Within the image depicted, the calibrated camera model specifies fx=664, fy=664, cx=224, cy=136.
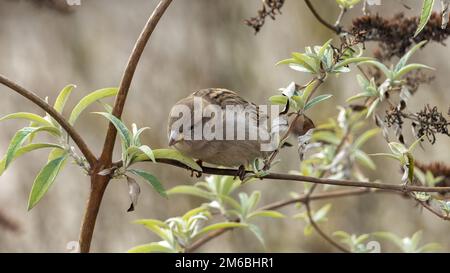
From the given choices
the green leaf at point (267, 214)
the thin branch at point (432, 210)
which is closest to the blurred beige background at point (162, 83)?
the green leaf at point (267, 214)

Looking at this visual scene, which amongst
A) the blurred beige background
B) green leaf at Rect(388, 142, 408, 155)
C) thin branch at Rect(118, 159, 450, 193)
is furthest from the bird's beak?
the blurred beige background

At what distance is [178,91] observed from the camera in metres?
3.55

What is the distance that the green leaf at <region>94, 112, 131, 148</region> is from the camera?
3.56ft

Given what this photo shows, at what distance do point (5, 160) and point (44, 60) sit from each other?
2496 millimetres

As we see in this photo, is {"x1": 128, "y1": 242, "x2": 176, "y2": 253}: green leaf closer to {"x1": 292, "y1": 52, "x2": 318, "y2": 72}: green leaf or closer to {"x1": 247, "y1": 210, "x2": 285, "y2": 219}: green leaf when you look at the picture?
{"x1": 247, "y1": 210, "x2": 285, "y2": 219}: green leaf

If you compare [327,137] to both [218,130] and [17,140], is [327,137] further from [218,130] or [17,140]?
[17,140]

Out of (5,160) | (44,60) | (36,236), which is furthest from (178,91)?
(5,160)

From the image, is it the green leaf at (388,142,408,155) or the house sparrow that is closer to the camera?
the green leaf at (388,142,408,155)

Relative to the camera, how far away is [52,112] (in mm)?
1044

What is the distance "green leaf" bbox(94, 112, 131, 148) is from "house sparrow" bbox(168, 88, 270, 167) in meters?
0.32

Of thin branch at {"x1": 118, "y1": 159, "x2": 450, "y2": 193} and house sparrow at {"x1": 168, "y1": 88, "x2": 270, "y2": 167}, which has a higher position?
house sparrow at {"x1": 168, "y1": 88, "x2": 270, "y2": 167}

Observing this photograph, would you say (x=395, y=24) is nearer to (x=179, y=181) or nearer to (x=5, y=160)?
(x=5, y=160)

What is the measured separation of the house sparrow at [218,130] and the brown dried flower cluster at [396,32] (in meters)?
0.33

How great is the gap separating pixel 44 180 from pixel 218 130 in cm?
55
